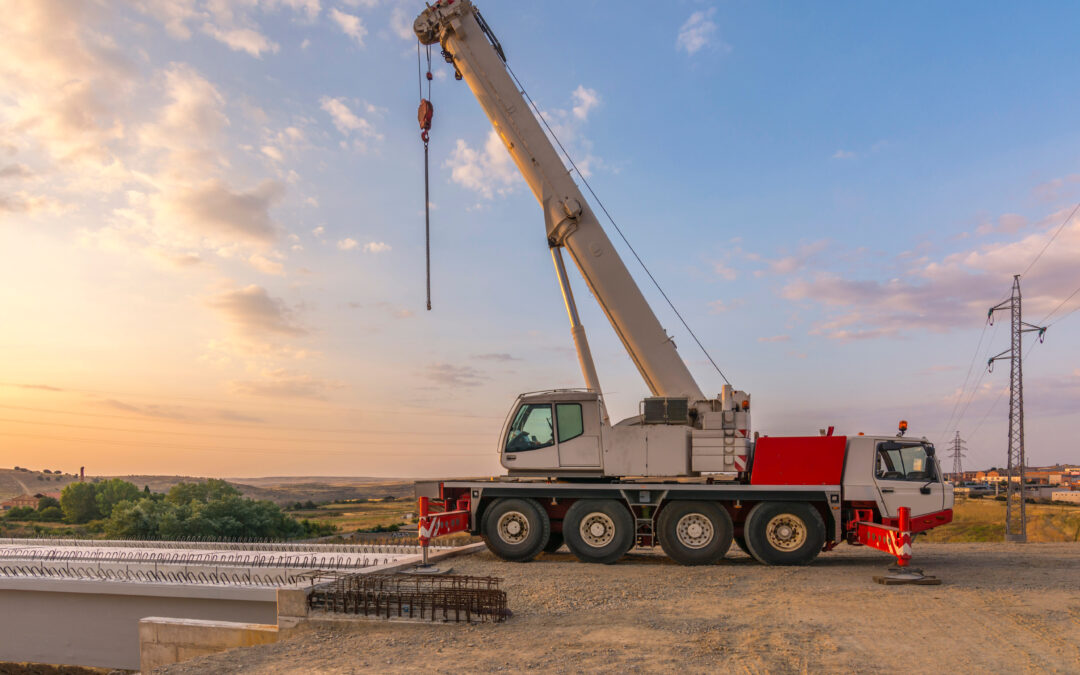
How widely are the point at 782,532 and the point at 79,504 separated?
57746mm

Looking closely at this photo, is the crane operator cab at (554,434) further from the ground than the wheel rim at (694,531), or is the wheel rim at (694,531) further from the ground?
the crane operator cab at (554,434)

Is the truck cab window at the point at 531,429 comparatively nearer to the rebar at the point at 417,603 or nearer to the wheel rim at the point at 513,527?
the wheel rim at the point at 513,527

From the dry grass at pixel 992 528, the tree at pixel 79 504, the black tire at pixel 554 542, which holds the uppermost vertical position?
the black tire at pixel 554 542

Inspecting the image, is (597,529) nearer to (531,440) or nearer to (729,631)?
(531,440)

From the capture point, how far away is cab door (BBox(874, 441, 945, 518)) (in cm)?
1211

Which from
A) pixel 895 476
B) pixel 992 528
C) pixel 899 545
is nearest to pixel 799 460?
pixel 895 476

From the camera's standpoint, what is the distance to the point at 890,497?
12117 millimetres

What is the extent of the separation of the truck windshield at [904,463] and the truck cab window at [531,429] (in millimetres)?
5627

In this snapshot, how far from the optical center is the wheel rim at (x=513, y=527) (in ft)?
43.1

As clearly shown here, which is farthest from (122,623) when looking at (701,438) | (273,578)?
(701,438)

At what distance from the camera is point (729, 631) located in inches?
307

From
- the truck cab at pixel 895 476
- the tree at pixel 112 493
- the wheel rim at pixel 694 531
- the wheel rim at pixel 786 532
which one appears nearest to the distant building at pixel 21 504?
the tree at pixel 112 493

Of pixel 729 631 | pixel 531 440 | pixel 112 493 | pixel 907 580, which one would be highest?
pixel 531 440

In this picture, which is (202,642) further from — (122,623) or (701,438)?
(701,438)
